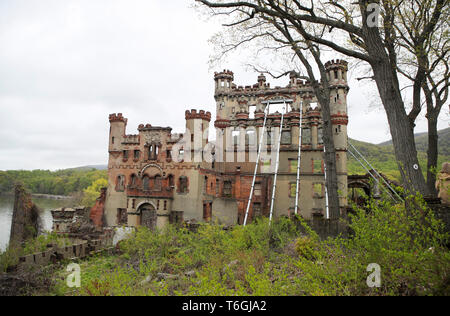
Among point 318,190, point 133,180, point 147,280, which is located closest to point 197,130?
point 133,180

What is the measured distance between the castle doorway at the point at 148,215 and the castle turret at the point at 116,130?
21.6 ft

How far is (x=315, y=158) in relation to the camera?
27.2 m

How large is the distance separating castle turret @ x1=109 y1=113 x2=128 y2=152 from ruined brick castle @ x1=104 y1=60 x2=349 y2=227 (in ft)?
0.30

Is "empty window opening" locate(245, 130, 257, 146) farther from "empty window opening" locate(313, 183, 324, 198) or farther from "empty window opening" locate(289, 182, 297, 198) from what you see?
"empty window opening" locate(313, 183, 324, 198)

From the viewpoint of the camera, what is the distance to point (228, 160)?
2886 centimetres

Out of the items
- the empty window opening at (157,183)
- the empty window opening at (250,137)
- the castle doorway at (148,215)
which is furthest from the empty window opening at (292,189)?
the castle doorway at (148,215)

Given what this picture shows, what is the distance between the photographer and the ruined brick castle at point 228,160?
24031 millimetres

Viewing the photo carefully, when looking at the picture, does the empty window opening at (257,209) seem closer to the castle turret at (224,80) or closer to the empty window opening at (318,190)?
the empty window opening at (318,190)

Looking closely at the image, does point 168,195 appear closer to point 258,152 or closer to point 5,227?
point 258,152

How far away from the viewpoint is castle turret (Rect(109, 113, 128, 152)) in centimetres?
2686

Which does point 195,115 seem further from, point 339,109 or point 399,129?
point 399,129

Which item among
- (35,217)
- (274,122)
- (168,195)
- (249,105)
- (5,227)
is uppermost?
(249,105)
